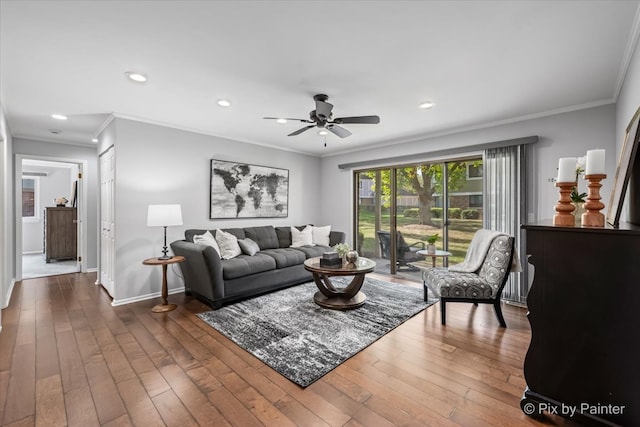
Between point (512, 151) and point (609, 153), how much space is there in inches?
36.7

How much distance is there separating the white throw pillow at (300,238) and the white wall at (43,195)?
6179 mm

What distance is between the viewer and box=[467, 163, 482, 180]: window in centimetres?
431

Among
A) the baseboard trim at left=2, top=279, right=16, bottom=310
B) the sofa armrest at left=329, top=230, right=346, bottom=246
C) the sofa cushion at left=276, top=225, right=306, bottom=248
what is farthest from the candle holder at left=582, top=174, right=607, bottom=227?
the baseboard trim at left=2, top=279, right=16, bottom=310

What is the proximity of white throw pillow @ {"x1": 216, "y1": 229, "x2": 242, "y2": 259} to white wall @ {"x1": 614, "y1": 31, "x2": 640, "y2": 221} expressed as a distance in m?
4.11

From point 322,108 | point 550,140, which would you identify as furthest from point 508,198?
point 322,108

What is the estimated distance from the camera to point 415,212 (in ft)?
16.5

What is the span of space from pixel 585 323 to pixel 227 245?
3857 millimetres

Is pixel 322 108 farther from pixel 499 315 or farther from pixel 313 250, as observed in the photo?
pixel 499 315

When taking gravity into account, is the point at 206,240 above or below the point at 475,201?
below

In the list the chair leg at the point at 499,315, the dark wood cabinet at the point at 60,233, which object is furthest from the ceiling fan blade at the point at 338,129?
the dark wood cabinet at the point at 60,233

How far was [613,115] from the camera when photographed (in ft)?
10.4

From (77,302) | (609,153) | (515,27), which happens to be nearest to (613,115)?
(609,153)

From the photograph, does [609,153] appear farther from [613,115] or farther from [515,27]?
[515,27]

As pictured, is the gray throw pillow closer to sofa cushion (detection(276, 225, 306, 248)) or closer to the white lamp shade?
sofa cushion (detection(276, 225, 306, 248))
